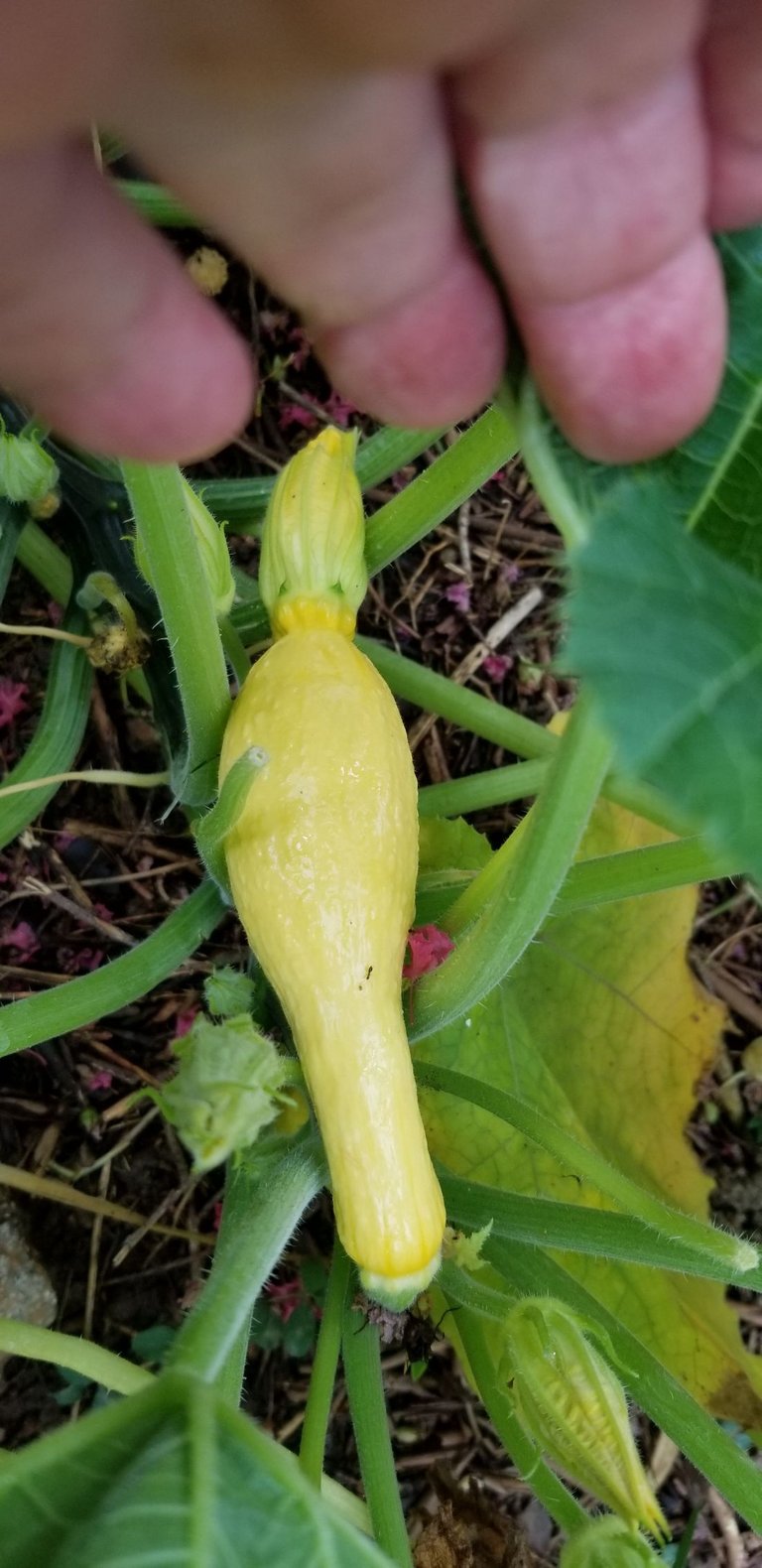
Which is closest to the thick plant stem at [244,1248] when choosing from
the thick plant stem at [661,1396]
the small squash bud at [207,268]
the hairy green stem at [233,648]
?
the thick plant stem at [661,1396]

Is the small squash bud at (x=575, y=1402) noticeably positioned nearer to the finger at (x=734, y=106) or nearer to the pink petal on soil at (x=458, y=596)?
the finger at (x=734, y=106)

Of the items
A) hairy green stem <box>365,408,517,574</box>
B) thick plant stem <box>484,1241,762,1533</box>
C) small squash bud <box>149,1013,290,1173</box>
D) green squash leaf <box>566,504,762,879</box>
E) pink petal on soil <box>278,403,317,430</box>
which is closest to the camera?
green squash leaf <box>566,504,762,879</box>

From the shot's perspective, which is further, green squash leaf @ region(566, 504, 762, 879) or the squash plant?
the squash plant

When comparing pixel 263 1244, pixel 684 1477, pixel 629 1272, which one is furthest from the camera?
pixel 684 1477

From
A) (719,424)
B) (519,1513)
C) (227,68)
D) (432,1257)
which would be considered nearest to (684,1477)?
(519,1513)

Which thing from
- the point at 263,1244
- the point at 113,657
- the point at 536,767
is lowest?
the point at 536,767

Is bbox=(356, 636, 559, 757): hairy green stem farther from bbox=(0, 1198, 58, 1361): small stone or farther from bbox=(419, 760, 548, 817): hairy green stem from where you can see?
bbox=(0, 1198, 58, 1361): small stone

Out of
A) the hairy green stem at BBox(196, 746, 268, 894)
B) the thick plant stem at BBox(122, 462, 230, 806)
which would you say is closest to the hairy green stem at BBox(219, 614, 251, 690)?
the thick plant stem at BBox(122, 462, 230, 806)

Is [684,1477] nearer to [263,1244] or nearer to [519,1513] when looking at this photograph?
[519,1513]
